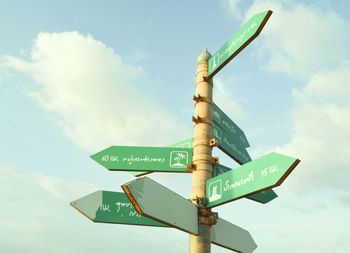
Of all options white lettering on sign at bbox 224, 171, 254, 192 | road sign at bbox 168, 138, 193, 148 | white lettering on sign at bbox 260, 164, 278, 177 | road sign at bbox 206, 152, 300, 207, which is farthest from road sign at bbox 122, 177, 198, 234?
road sign at bbox 168, 138, 193, 148

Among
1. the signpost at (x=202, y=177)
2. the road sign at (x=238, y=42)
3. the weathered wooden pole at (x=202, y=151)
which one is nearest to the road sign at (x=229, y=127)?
the signpost at (x=202, y=177)

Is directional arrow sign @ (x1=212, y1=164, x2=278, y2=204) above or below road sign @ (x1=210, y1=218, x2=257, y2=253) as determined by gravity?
above

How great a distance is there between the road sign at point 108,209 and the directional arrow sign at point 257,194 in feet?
4.69

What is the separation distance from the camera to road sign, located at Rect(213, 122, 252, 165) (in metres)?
6.37

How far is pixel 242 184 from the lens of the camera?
15.5ft

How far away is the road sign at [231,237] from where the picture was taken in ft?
18.1

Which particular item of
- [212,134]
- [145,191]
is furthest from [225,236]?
[145,191]

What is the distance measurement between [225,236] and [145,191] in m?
2.20

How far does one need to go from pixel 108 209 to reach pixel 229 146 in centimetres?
258

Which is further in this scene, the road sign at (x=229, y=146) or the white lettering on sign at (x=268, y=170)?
the road sign at (x=229, y=146)

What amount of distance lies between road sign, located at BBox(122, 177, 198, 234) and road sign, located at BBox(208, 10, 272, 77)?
8.69ft

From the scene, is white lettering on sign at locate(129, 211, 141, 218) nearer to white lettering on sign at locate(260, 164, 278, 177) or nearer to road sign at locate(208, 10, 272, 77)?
white lettering on sign at locate(260, 164, 278, 177)

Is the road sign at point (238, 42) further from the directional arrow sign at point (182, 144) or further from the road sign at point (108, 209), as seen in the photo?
the road sign at point (108, 209)

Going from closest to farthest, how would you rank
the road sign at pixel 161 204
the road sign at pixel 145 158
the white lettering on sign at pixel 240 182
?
the road sign at pixel 161 204 < the white lettering on sign at pixel 240 182 < the road sign at pixel 145 158
